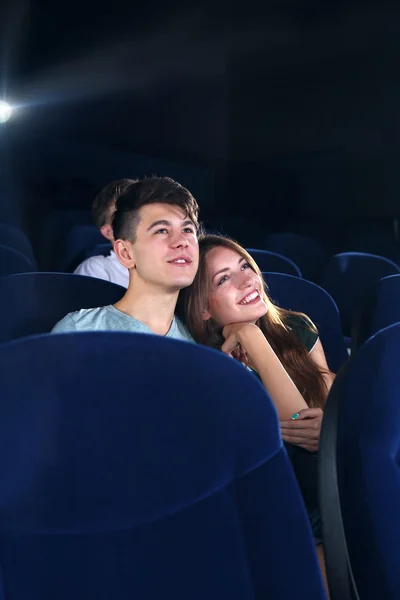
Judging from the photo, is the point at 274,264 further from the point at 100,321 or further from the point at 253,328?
the point at 100,321

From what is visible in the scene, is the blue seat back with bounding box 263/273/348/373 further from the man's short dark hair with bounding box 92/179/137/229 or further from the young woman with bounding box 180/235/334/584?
the man's short dark hair with bounding box 92/179/137/229

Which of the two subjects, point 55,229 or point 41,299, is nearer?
point 41,299

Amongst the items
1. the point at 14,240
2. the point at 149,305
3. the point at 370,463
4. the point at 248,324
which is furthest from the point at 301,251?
the point at 370,463

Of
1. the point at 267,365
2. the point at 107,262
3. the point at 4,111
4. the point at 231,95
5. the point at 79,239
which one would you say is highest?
the point at 231,95

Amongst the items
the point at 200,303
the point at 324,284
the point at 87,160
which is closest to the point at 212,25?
the point at 87,160

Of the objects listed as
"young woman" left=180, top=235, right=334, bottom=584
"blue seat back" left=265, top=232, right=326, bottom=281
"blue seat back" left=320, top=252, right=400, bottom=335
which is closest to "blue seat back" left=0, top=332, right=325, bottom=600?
"young woman" left=180, top=235, right=334, bottom=584

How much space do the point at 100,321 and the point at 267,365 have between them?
0.45 metres

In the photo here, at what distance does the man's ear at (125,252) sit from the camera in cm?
159

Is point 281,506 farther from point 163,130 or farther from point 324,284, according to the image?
point 163,130

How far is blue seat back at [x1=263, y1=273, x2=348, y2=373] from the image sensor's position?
1932 millimetres

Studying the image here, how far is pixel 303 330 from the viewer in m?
1.80

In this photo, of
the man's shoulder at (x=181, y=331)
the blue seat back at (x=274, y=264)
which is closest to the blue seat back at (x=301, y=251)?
the blue seat back at (x=274, y=264)

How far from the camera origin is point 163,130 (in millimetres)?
4953

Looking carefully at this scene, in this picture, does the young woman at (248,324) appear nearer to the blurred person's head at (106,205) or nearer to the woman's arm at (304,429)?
the woman's arm at (304,429)
